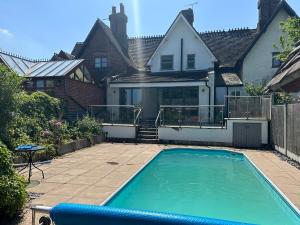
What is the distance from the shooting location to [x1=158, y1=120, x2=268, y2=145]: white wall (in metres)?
18.1

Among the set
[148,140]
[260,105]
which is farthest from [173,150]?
[260,105]

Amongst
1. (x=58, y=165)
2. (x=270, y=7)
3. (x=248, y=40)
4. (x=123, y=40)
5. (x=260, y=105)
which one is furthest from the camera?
(x=123, y=40)

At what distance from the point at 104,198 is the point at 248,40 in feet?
83.6

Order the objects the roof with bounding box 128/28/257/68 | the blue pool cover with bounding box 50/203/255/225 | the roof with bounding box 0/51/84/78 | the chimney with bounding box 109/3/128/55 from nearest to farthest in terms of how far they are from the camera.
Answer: the blue pool cover with bounding box 50/203/255/225, the roof with bounding box 0/51/84/78, the roof with bounding box 128/28/257/68, the chimney with bounding box 109/3/128/55

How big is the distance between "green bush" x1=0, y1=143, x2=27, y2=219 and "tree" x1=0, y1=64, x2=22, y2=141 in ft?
20.3

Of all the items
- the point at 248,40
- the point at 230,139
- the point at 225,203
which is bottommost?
the point at 225,203

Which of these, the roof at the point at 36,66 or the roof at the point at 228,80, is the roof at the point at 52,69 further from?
the roof at the point at 228,80

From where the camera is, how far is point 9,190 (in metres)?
5.80

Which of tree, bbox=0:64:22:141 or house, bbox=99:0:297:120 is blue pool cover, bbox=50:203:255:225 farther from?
house, bbox=99:0:297:120

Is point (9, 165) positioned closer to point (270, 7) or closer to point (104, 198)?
point (104, 198)

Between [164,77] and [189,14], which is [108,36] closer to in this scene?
[164,77]

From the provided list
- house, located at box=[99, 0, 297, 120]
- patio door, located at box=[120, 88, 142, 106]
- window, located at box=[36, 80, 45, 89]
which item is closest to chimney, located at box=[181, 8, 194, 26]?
house, located at box=[99, 0, 297, 120]

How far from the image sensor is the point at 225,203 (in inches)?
328

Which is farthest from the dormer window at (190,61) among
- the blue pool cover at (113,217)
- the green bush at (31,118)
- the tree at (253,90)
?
the blue pool cover at (113,217)
